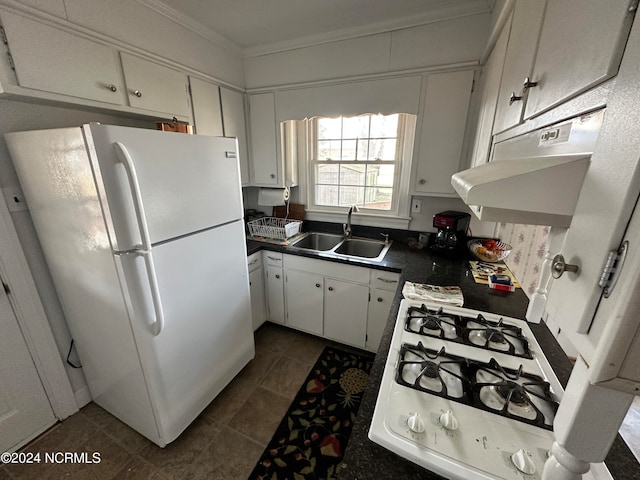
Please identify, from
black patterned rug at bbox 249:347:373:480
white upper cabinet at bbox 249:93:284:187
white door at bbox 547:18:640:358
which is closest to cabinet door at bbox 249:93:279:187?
white upper cabinet at bbox 249:93:284:187

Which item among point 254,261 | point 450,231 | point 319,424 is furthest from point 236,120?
point 319,424

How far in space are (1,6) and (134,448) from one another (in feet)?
7.17

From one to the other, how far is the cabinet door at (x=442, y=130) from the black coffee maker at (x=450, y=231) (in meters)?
0.18

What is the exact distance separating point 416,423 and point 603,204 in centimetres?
61

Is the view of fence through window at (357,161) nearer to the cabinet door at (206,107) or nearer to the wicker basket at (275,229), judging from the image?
the wicker basket at (275,229)

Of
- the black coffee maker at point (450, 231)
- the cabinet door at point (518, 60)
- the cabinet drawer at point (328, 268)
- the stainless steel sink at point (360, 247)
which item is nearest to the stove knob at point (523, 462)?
the cabinet door at point (518, 60)

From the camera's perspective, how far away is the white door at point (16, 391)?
138 centimetres

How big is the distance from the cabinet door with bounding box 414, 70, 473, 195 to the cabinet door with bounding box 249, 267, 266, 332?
1517mm

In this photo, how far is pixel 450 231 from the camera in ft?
6.29

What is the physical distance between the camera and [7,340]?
4.55 feet

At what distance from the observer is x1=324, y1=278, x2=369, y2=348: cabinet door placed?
6.51ft

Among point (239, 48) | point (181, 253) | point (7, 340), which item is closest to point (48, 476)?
point (7, 340)

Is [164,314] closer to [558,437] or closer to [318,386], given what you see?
[318,386]

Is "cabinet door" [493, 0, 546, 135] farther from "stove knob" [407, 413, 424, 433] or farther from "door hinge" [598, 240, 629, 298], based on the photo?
"stove knob" [407, 413, 424, 433]
